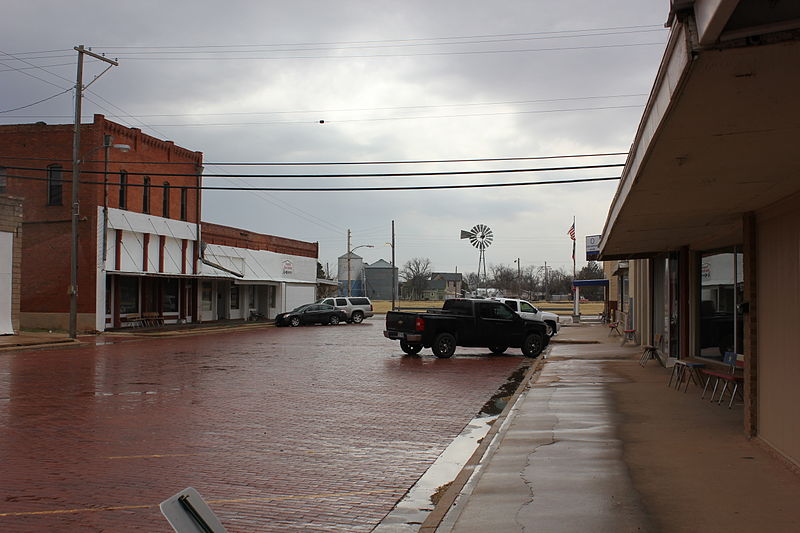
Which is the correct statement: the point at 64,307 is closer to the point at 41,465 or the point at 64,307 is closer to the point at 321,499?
the point at 41,465

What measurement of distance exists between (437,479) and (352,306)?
41.9 meters

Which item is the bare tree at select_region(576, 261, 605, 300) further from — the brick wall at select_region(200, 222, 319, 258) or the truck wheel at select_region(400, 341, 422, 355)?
the truck wheel at select_region(400, 341, 422, 355)

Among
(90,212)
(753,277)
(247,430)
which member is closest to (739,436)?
(753,277)

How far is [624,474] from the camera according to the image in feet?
25.3

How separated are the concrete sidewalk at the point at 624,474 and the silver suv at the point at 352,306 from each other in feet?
119

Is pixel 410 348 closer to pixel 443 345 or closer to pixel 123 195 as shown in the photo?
pixel 443 345

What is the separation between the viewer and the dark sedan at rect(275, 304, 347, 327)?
45406 millimetres

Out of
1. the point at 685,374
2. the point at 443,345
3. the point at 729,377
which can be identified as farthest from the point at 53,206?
the point at 729,377

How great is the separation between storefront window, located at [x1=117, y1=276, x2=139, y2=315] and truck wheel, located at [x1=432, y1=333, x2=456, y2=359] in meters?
21.4

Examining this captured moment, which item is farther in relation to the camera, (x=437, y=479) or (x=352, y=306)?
(x=352, y=306)

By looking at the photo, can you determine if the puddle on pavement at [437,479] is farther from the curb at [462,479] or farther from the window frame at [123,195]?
the window frame at [123,195]

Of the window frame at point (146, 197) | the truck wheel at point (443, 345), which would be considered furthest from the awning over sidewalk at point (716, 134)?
the window frame at point (146, 197)

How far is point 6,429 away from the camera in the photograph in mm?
10570

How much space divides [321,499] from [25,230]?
112ft
